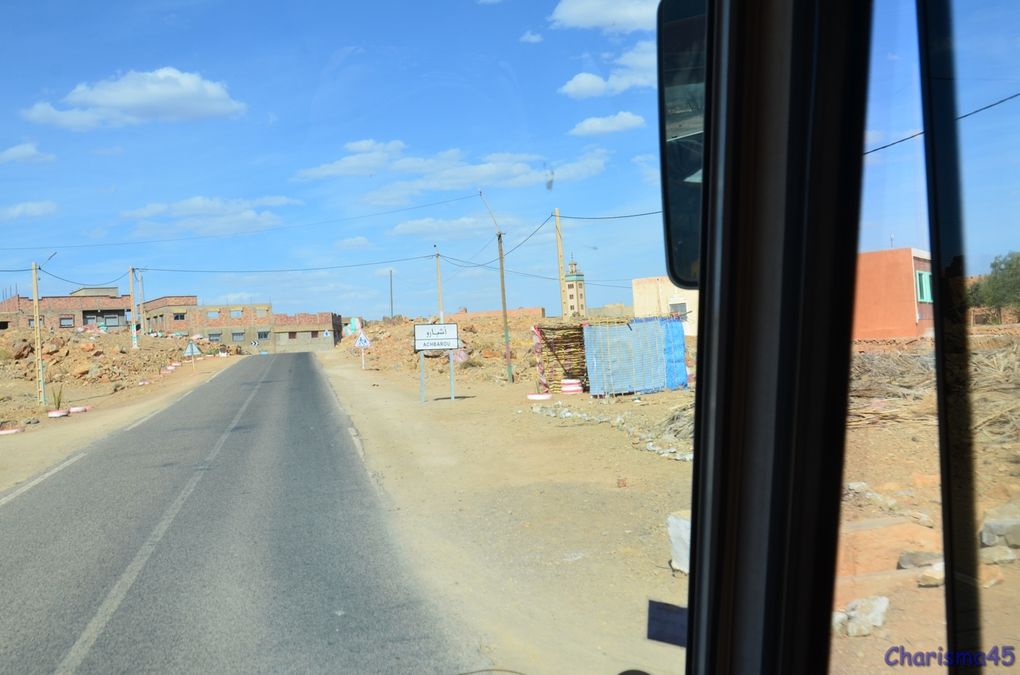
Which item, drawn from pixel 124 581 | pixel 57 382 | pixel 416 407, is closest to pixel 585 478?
pixel 124 581

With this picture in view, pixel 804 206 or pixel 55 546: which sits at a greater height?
pixel 804 206

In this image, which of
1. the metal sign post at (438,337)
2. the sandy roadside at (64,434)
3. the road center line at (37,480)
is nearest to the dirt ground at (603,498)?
the sandy roadside at (64,434)

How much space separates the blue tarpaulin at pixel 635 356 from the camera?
23.0 m

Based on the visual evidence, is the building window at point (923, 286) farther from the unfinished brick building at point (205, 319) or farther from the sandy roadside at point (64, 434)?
the unfinished brick building at point (205, 319)

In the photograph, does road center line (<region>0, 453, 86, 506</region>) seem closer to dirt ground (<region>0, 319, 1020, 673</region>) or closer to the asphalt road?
the asphalt road

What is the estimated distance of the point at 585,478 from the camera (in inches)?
452

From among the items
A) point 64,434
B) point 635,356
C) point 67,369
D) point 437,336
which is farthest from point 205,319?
point 635,356

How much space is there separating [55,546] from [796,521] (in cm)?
827

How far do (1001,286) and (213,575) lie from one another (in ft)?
22.2

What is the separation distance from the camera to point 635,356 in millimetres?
23438

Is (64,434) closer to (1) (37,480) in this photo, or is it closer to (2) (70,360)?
(1) (37,480)

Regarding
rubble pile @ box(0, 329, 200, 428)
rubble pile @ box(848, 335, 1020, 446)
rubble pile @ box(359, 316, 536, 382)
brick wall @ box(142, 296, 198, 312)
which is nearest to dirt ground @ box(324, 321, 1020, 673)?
rubble pile @ box(848, 335, 1020, 446)

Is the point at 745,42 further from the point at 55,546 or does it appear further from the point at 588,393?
the point at 588,393

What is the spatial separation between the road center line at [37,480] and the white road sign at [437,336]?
436 inches
